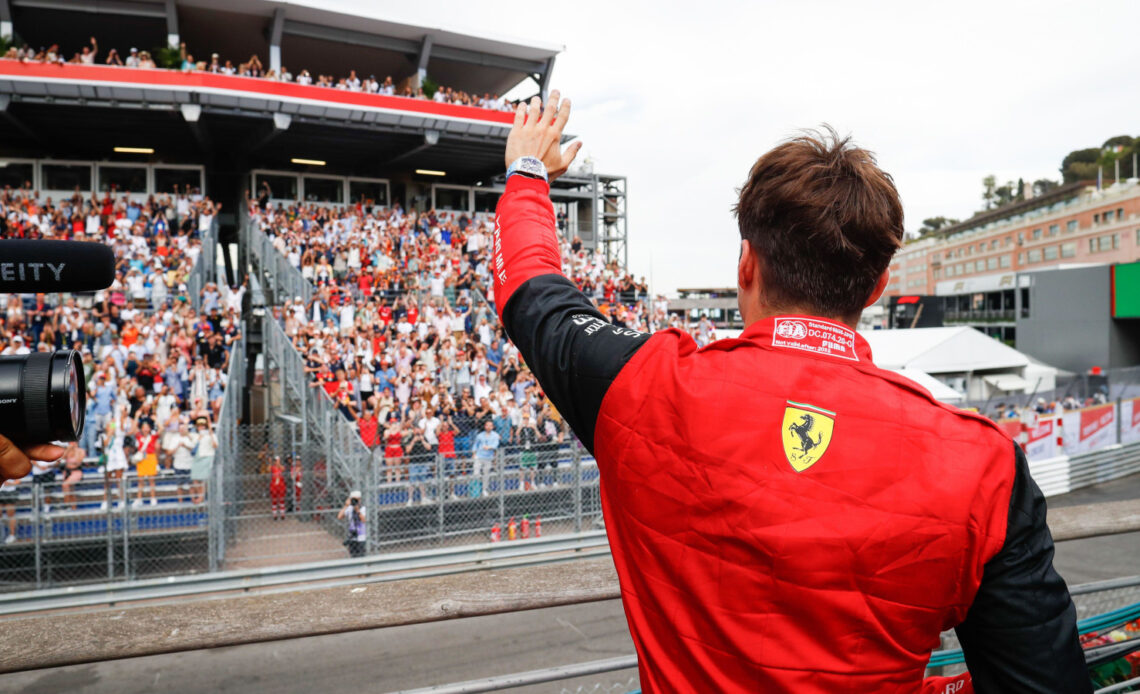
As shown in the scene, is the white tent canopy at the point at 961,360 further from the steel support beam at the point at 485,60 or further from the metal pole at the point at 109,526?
the metal pole at the point at 109,526

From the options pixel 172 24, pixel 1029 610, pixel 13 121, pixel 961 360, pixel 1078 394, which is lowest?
pixel 1078 394

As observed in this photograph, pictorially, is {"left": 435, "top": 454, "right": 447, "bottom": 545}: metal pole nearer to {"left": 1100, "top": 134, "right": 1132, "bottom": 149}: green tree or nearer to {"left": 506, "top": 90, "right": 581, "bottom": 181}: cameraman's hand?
{"left": 506, "top": 90, "right": 581, "bottom": 181}: cameraman's hand

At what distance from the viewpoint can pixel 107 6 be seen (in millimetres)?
21562

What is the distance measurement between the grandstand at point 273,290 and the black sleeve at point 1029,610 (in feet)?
32.2

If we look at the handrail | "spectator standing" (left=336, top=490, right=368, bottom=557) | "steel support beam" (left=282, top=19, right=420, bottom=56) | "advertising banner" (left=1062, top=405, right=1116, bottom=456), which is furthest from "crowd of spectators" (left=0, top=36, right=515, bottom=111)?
"advertising banner" (left=1062, top=405, right=1116, bottom=456)

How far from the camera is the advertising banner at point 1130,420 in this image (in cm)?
1880

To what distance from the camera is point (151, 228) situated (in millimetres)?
18562

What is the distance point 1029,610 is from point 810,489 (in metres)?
0.32

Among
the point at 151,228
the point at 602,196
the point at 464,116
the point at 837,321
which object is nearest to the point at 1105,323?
the point at 602,196

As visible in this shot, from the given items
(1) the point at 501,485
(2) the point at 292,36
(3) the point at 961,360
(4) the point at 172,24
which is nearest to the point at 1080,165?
(3) the point at 961,360

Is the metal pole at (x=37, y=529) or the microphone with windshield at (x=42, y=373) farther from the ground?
the microphone with windshield at (x=42, y=373)

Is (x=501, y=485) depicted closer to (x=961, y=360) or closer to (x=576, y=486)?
(x=576, y=486)

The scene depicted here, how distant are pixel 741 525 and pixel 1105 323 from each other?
40721 millimetres

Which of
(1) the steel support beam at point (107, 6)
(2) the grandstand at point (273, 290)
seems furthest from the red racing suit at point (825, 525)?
(1) the steel support beam at point (107, 6)
